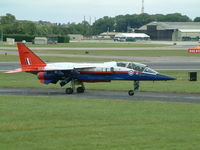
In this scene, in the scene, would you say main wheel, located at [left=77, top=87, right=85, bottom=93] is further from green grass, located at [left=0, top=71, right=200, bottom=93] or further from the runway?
green grass, located at [left=0, top=71, right=200, bottom=93]

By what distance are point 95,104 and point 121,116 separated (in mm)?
4548

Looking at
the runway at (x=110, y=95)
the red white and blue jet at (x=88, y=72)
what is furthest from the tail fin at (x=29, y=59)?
the runway at (x=110, y=95)

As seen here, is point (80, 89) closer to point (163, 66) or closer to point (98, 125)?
point (98, 125)

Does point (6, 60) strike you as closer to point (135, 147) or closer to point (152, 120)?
point (152, 120)

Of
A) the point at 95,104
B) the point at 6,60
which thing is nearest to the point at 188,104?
the point at 95,104

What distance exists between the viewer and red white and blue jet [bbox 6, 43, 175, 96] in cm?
3103

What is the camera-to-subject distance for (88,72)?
3203 cm

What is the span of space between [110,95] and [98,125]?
40.5 feet

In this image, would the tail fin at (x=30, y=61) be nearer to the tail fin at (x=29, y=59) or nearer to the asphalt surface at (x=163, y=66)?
the tail fin at (x=29, y=59)

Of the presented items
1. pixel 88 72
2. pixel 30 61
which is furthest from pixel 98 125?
pixel 30 61

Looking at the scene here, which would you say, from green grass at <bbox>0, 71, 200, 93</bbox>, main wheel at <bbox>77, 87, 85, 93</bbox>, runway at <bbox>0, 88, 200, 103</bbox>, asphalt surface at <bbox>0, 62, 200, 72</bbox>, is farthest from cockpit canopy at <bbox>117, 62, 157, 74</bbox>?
asphalt surface at <bbox>0, 62, 200, 72</bbox>

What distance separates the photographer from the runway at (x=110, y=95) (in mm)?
28584

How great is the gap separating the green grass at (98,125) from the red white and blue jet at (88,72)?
4.77 meters

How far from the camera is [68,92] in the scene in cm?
3192
